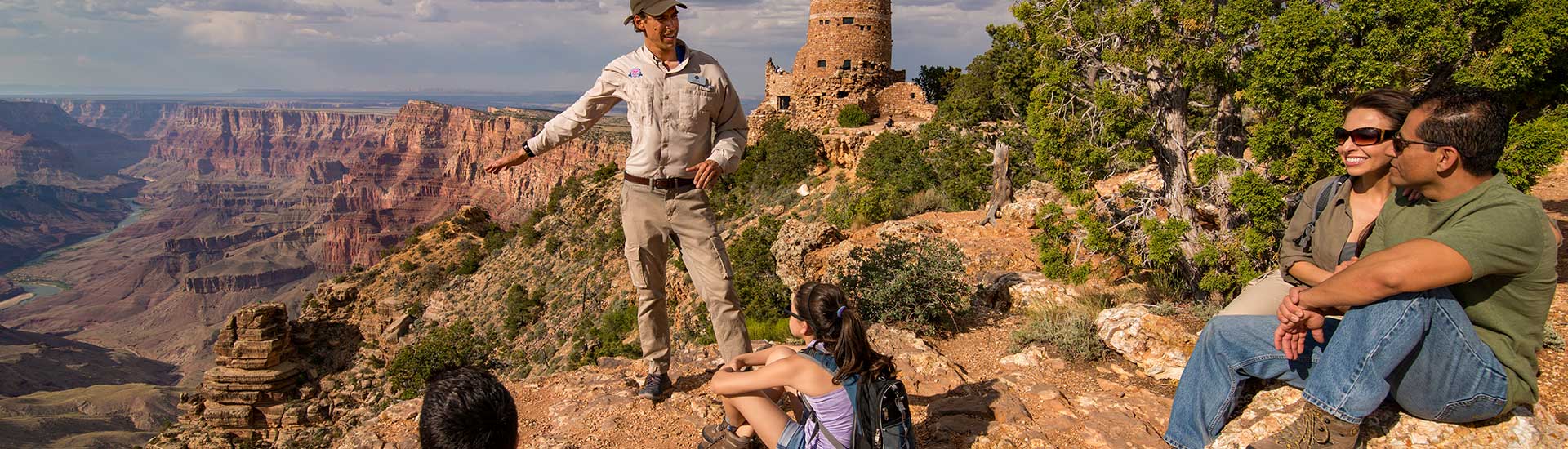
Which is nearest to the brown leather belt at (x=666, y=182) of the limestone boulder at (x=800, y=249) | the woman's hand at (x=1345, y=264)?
the woman's hand at (x=1345, y=264)

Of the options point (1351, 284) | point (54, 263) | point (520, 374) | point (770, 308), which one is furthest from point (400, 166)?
point (1351, 284)

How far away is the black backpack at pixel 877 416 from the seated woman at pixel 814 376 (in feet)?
0.09

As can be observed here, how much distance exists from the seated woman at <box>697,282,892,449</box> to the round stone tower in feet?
80.6

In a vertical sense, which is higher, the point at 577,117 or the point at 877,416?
the point at 577,117

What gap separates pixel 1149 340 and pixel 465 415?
4.51m

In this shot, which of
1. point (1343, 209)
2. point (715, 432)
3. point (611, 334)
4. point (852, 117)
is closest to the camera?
point (1343, 209)

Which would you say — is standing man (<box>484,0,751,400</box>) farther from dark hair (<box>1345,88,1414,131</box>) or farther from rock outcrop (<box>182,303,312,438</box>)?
rock outcrop (<box>182,303,312,438</box>)

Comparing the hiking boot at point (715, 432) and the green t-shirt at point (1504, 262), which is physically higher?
the green t-shirt at point (1504, 262)

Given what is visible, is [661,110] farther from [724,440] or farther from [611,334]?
[611,334]

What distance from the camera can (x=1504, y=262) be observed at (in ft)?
8.68

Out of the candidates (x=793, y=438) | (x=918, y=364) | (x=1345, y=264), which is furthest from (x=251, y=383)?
(x=1345, y=264)

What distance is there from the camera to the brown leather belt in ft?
14.5

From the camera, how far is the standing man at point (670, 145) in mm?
4320

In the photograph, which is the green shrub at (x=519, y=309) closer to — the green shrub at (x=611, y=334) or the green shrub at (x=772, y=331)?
the green shrub at (x=611, y=334)
